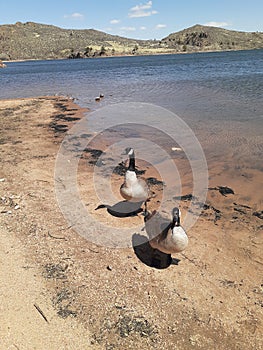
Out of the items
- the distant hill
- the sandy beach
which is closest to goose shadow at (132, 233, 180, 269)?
the sandy beach

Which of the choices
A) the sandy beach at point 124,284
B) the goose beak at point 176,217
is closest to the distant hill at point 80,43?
the sandy beach at point 124,284

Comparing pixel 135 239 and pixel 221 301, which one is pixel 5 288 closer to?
pixel 135 239

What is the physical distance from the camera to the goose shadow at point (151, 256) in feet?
17.9

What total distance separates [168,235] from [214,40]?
18045cm

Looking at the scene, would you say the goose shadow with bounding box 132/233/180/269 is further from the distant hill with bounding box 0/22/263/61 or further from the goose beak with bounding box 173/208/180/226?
the distant hill with bounding box 0/22/263/61

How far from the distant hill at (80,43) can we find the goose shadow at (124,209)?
466 feet

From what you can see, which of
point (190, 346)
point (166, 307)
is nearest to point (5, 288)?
point (166, 307)

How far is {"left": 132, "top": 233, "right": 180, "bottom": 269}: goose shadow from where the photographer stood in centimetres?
546

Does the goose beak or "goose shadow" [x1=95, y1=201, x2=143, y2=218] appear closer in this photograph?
the goose beak

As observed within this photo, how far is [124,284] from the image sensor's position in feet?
16.3

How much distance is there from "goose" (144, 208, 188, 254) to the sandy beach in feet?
1.52

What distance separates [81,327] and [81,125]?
13.5 meters

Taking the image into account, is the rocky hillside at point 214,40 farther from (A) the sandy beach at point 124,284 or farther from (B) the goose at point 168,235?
(B) the goose at point 168,235

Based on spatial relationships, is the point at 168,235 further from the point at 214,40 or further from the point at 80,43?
the point at 214,40
